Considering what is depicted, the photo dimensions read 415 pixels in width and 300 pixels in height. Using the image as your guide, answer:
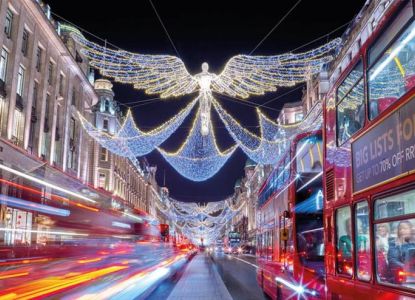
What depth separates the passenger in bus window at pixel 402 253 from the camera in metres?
4.64

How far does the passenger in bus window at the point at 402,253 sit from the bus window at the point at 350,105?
5.50ft

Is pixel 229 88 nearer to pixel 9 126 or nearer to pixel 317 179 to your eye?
pixel 317 179

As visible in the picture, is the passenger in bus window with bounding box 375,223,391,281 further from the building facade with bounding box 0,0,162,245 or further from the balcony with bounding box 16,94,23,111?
the balcony with bounding box 16,94,23,111

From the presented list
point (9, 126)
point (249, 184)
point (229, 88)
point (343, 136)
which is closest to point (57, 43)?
point (9, 126)

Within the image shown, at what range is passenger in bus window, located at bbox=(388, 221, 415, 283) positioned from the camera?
15.2 ft

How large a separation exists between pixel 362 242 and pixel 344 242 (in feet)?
2.70

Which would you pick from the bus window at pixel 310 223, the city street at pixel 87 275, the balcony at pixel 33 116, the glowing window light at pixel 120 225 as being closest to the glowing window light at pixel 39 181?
the city street at pixel 87 275

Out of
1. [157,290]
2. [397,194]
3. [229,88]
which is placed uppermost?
[229,88]

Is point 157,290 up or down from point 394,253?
down

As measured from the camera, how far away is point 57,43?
39.2m

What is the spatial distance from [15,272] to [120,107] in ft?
216

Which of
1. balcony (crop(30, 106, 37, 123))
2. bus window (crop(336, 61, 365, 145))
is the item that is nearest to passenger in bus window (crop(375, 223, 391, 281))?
bus window (crop(336, 61, 365, 145))

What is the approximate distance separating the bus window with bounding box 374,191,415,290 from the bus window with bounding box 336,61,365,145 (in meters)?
1.36

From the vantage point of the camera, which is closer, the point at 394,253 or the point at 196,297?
the point at 394,253
